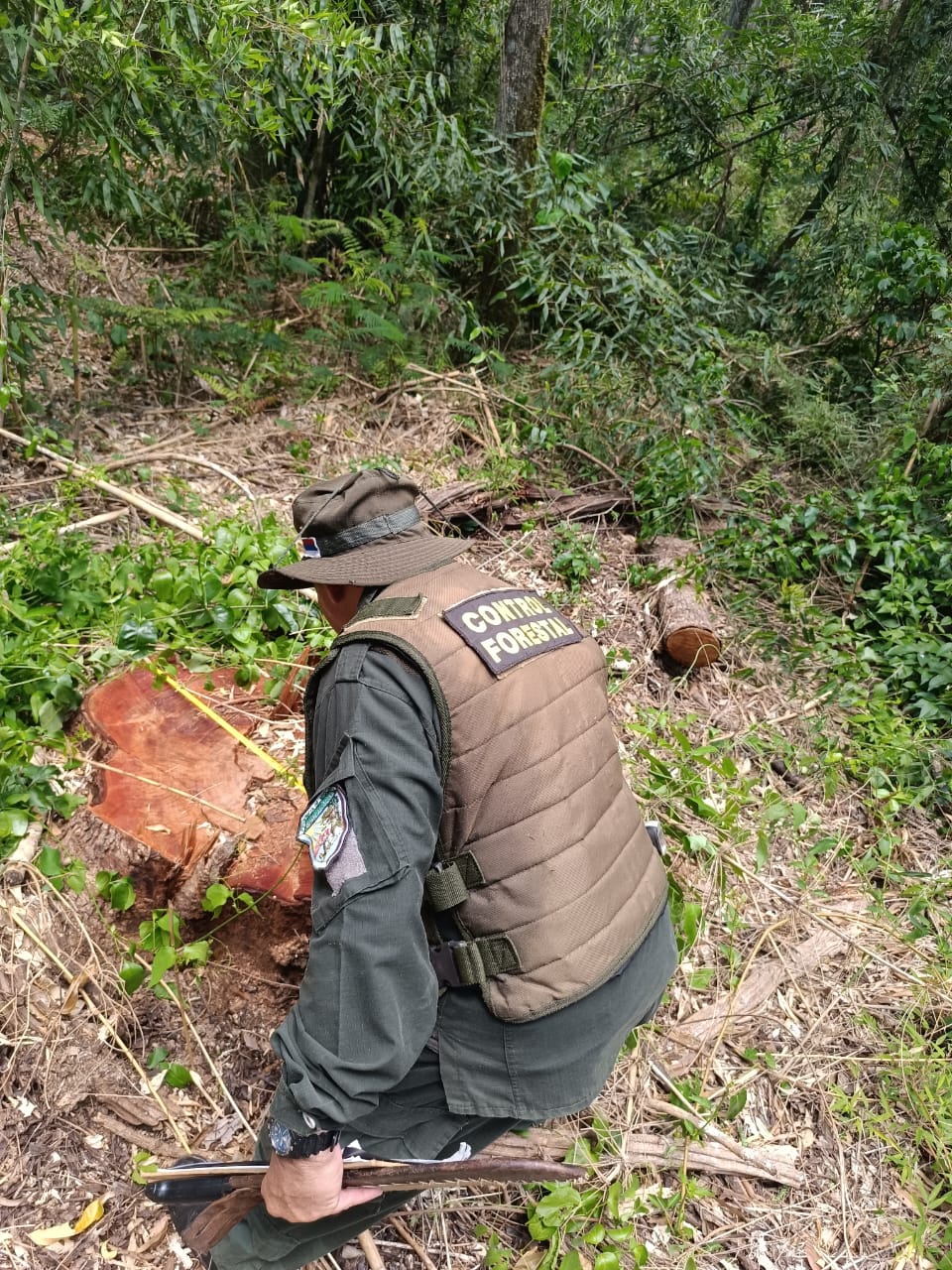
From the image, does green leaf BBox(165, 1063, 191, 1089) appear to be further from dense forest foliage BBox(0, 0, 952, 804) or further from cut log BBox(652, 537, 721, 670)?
dense forest foliage BBox(0, 0, 952, 804)

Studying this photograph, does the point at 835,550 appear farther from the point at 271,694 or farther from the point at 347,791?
the point at 347,791

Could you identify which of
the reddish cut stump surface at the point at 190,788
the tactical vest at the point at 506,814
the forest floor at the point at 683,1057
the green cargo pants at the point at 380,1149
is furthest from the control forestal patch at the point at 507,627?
the forest floor at the point at 683,1057

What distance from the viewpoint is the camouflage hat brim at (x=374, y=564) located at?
5.31ft

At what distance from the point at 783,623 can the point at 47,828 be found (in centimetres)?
343

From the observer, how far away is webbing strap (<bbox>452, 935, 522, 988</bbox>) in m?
1.51

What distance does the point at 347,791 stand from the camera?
1372mm

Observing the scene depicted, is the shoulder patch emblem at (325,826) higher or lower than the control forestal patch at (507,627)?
lower

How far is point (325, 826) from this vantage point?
140 cm

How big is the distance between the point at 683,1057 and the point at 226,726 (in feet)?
5.72

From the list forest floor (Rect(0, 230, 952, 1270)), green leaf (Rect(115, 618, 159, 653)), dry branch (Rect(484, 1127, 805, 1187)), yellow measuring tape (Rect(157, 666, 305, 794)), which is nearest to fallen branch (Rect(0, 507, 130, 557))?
green leaf (Rect(115, 618, 159, 653))

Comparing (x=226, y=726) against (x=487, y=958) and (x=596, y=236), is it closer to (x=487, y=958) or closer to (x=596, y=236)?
(x=487, y=958)

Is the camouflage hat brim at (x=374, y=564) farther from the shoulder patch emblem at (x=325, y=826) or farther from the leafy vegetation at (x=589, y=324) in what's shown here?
the leafy vegetation at (x=589, y=324)

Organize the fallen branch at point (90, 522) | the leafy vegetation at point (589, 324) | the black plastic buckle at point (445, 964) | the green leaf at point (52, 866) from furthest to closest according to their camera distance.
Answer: the fallen branch at point (90, 522), the leafy vegetation at point (589, 324), the green leaf at point (52, 866), the black plastic buckle at point (445, 964)

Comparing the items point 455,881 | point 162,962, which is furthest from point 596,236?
point 162,962
